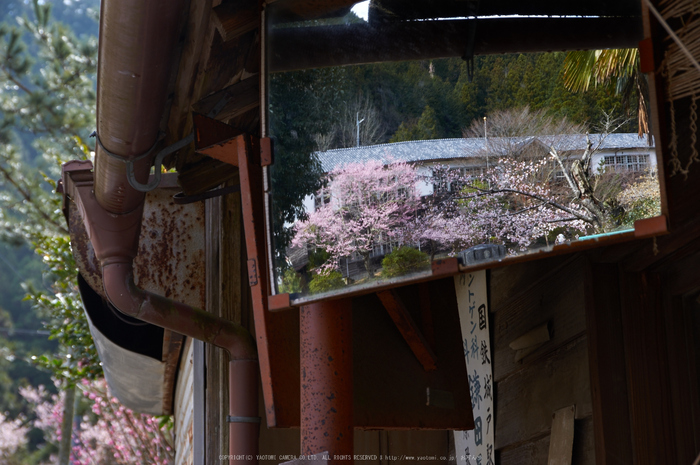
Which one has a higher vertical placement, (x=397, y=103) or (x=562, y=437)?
(x=397, y=103)

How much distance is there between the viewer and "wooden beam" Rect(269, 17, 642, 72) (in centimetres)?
171

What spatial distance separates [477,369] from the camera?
3.12 m

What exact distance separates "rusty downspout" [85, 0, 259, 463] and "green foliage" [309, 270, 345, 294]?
89cm

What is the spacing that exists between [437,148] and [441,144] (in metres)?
0.02

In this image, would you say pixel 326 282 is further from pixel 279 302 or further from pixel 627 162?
pixel 627 162

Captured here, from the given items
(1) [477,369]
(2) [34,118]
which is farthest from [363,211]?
(2) [34,118]

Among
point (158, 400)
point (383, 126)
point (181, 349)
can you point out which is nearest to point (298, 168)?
point (383, 126)

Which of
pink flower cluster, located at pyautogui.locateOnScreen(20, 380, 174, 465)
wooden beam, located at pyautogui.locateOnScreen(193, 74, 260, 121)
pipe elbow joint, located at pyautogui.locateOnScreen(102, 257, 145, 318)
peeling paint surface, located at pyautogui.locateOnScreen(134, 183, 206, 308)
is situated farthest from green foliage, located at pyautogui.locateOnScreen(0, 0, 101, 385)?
wooden beam, located at pyautogui.locateOnScreen(193, 74, 260, 121)

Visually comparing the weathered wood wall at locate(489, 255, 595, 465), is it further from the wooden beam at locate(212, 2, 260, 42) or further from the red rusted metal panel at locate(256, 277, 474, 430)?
the wooden beam at locate(212, 2, 260, 42)

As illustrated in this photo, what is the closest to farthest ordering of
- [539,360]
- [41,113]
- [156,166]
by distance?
[156,166] → [539,360] → [41,113]

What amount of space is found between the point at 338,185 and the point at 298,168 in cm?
22

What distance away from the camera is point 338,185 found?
2.00m

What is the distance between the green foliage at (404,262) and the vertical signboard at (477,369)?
1412 millimetres

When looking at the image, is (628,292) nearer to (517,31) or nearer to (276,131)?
(517,31)
